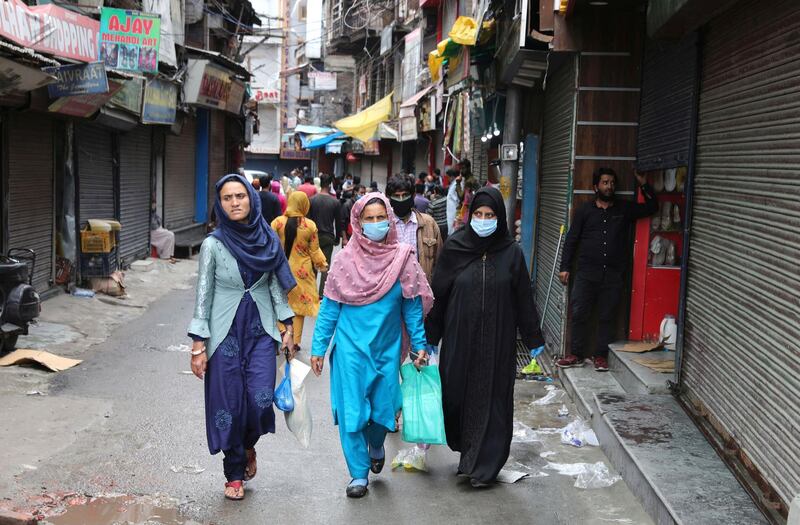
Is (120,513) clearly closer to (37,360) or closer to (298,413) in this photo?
(298,413)

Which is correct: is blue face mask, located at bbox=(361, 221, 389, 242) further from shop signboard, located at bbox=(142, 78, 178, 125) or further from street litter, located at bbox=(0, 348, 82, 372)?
shop signboard, located at bbox=(142, 78, 178, 125)

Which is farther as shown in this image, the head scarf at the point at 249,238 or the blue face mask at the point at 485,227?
the blue face mask at the point at 485,227

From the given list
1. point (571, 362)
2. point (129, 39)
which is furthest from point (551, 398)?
point (129, 39)

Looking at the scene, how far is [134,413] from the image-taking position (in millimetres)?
6828

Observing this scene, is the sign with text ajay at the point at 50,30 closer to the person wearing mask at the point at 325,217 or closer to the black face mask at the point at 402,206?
the person wearing mask at the point at 325,217

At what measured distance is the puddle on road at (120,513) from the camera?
4.65 m

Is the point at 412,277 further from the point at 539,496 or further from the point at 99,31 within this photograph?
the point at 99,31

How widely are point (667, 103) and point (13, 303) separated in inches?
227

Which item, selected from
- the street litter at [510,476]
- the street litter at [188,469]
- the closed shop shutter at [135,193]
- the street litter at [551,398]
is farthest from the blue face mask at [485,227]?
the closed shop shutter at [135,193]

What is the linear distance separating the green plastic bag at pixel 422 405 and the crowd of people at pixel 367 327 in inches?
2.6

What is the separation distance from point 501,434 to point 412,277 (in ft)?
3.48

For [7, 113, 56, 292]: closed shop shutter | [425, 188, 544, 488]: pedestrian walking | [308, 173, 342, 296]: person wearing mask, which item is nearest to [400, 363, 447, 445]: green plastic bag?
[425, 188, 544, 488]: pedestrian walking

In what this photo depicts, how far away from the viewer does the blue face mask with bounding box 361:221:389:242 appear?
5.26m

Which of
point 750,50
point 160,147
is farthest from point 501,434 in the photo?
point 160,147
